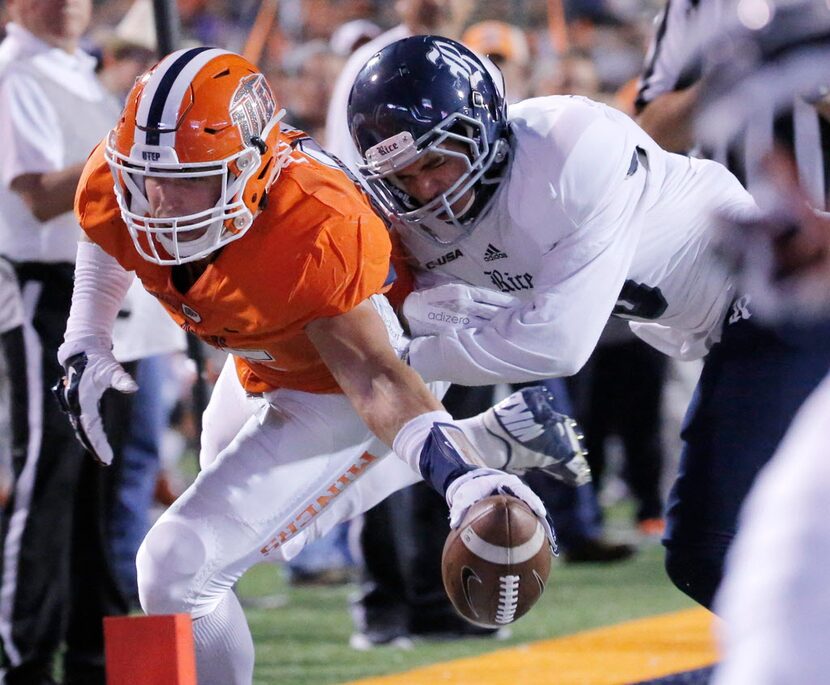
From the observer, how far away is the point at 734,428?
8.30 ft

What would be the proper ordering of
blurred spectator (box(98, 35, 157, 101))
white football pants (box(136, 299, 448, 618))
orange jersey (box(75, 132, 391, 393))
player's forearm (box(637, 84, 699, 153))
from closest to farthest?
orange jersey (box(75, 132, 391, 393))
white football pants (box(136, 299, 448, 618))
player's forearm (box(637, 84, 699, 153))
blurred spectator (box(98, 35, 157, 101))

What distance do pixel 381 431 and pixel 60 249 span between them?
1.20m

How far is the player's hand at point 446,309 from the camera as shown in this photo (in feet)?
8.48

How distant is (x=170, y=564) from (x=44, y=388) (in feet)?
2.83

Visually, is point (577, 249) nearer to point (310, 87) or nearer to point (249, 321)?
point (249, 321)

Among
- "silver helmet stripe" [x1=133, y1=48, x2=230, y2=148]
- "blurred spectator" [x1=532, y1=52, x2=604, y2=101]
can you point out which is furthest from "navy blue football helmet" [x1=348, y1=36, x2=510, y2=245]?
"blurred spectator" [x1=532, y1=52, x2=604, y2=101]

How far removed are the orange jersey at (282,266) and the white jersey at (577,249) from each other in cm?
22

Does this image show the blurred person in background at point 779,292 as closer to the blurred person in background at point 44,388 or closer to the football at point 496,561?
the football at point 496,561

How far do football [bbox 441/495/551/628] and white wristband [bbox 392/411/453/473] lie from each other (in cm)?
14

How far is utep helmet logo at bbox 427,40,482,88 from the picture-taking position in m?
2.55

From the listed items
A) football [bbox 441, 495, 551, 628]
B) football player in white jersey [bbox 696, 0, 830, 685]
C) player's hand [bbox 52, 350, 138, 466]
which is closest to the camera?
football player in white jersey [bbox 696, 0, 830, 685]

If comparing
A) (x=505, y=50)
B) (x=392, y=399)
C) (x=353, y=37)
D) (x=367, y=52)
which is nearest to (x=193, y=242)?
(x=392, y=399)

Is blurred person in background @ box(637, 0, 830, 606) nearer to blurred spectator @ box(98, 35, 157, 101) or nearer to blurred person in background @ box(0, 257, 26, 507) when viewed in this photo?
blurred person in background @ box(0, 257, 26, 507)

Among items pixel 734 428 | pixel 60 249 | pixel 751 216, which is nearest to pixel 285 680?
pixel 60 249
